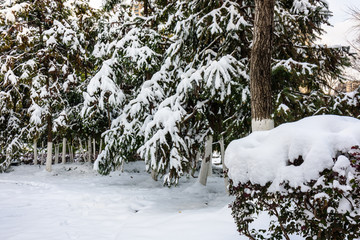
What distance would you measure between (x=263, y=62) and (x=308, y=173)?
309 centimetres

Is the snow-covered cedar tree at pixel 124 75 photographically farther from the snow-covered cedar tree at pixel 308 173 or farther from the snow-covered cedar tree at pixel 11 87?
the snow-covered cedar tree at pixel 308 173

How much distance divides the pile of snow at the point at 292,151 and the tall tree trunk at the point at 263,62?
71.2 inches

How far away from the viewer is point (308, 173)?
7.48 ft

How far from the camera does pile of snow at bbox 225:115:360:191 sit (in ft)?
7.55

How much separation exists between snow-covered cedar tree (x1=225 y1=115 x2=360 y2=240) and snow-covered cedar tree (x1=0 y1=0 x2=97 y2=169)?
12881 mm

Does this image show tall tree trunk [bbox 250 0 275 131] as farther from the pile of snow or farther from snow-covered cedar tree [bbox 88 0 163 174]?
snow-covered cedar tree [bbox 88 0 163 174]

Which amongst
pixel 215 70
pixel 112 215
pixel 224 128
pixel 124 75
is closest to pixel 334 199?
pixel 215 70

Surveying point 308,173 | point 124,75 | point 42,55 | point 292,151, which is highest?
point 42,55

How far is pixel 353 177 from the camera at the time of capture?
2.10 metres

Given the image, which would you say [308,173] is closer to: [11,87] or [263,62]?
[263,62]

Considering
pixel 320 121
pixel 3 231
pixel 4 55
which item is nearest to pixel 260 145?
pixel 320 121

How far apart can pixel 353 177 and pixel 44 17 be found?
1656 centimetres

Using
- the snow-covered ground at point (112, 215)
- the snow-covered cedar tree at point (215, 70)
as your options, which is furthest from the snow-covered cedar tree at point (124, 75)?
the snow-covered ground at point (112, 215)

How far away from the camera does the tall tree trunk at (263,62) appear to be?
4.90 meters
